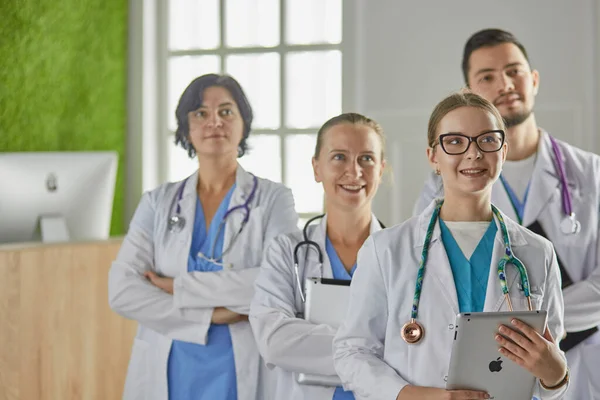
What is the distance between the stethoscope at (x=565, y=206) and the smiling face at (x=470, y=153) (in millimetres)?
771

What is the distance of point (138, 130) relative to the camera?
183 inches

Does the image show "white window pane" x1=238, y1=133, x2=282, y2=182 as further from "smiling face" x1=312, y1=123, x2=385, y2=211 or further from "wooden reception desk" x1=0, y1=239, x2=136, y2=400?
"smiling face" x1=312, y1=123, x2=385, y2=211

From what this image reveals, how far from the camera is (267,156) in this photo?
15.4ft

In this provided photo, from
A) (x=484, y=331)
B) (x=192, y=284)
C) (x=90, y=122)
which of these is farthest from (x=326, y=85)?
(x=484, y=331)

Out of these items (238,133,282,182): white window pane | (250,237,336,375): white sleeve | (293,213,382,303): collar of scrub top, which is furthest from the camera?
(238,133,282,182): white window pane

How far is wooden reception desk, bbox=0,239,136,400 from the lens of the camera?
311 cm

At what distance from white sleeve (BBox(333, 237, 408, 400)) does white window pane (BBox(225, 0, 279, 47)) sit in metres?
3.26

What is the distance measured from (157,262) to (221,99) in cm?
50

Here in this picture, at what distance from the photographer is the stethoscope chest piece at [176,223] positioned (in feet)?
8.00

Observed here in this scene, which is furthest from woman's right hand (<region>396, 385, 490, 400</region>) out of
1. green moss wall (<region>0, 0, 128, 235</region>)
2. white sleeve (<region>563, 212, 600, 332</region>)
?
green moss wall (<region>0, 0, 128, 235</region>)

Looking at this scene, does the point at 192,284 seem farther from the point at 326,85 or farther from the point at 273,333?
the point at 326,85

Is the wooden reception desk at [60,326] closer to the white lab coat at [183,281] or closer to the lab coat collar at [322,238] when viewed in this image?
the white lab coat at [183,281]

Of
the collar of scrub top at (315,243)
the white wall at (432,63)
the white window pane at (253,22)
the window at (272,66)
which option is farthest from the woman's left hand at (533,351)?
the white window pane at (253,22)

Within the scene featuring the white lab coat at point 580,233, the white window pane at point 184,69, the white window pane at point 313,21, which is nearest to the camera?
the white lab coat at point 580,233
